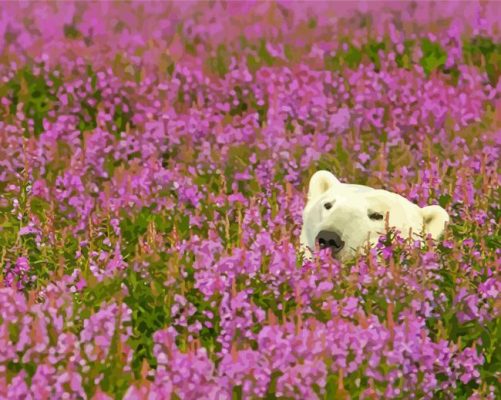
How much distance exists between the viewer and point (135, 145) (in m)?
7.90

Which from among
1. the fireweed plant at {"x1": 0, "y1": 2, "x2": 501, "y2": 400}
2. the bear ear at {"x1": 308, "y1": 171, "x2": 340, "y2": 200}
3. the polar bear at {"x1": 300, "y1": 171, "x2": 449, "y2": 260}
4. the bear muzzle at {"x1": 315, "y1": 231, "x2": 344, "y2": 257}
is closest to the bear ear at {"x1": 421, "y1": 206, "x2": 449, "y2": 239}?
the polar bear at {"x1": 300, "y1": 171, "x2": 449, "y2": 260}

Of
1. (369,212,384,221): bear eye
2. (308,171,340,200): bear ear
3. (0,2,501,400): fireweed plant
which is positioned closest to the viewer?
(0,2,501,400): fireweed plant

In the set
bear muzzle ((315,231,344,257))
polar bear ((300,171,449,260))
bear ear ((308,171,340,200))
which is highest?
bear ear ((308,171,340,200))

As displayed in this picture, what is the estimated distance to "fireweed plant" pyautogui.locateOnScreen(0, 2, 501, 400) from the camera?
4.31 meters

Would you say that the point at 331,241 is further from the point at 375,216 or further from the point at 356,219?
the point at 375,216

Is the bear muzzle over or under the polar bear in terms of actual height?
under

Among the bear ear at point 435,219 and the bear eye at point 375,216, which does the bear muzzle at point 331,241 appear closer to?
the bear eye at point 375,216

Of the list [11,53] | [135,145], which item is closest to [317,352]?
[135,145]

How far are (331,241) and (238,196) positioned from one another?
3.24 ft

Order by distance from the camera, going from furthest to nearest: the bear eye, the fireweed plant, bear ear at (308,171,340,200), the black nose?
bear ear at (308,171,340,200) < the bear eye < the black nose < the fireweed plant

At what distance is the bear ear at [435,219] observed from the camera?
6.01 meters

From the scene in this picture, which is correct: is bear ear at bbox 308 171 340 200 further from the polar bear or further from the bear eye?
the bear eye

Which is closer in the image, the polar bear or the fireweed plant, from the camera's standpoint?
the fireweed plant

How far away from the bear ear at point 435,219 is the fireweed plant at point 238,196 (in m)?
0.15
